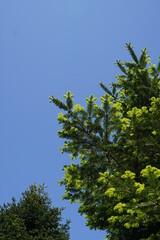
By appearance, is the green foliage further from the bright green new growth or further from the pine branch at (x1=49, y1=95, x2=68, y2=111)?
the pine branch at (x1=49, y1=95, x2=68, y2=111)

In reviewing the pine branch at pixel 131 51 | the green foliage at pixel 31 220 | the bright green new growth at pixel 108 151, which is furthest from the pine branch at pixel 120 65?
the green foliage at pixel 31 220

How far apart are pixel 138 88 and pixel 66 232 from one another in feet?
27.4

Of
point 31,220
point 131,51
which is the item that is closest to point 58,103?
point 131,51

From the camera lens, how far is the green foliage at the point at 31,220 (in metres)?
10.7

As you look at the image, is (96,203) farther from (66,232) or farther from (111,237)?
(66,232)

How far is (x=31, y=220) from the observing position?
1245 cm

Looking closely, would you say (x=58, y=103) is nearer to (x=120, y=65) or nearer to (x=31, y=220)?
(x=120, y=65)

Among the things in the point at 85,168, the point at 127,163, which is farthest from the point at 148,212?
the point at 85,168

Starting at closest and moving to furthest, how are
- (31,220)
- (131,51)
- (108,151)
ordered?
(108,151)
(131,51)
(31,220)

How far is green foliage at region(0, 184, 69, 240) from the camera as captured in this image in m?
10.7

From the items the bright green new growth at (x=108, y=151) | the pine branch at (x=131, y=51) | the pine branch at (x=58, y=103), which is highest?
the pine branch at (x=131, y=51)

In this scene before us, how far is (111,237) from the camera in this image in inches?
299

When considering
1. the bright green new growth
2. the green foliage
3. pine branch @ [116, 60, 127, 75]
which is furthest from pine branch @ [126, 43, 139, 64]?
the green foliage

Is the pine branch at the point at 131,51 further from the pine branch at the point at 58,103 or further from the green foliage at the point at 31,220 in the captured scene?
the green foliage at the point at 31,220
